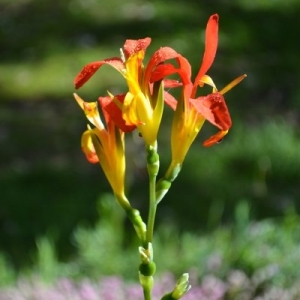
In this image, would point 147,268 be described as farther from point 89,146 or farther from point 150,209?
point 89,146

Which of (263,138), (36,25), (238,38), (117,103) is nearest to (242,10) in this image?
(238,38)

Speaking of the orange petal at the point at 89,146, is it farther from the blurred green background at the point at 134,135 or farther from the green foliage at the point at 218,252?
the blurred green background at the point at 134,135

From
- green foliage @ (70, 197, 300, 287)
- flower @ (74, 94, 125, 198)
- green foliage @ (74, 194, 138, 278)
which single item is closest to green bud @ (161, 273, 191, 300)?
flower @ (74, 94, 125, 198)

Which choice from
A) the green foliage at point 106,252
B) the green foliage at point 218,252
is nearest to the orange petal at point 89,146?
the green foliage at point 218,252

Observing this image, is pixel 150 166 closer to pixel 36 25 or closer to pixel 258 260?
pixel 258 260

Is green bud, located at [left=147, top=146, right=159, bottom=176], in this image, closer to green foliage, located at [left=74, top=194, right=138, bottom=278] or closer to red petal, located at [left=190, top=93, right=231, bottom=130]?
red petal, located at [left=190, top=93, right=231, bottom=130]

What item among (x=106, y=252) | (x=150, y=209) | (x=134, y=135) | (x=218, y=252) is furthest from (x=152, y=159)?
(x=134, y=135)
